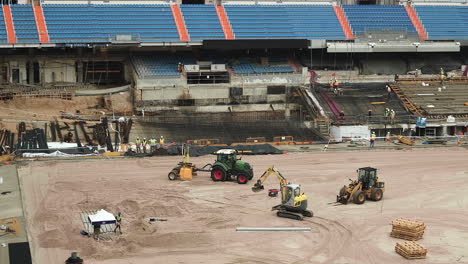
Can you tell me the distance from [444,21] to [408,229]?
146 feet

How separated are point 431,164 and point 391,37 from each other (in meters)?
22.9

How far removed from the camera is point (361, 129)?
54.8 meters

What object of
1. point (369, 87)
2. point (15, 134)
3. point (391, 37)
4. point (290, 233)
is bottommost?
point (290, 233)

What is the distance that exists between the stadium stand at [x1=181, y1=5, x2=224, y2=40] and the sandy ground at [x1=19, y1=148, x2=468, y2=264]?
1667 cm

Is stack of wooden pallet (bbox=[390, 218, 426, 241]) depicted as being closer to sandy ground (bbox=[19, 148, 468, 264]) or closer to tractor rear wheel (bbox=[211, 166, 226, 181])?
sandy ground (bbox=[19, 148, 468, 264])

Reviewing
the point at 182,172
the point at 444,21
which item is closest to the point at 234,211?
the point at 182,172

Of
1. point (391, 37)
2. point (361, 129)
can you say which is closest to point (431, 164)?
point (361, 129)

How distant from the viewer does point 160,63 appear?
196ft

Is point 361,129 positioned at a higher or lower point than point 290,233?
higher

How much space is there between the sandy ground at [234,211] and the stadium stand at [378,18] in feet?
72.1

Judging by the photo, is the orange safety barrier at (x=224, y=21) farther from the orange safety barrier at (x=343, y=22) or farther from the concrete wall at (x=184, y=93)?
the orange safety barrier at (x=343, y=22)

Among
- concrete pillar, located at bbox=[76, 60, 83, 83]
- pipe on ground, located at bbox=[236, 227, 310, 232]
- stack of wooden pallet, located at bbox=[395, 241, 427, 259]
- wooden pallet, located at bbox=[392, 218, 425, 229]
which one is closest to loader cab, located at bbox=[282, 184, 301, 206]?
pipe on ground, located at bbox=[236, 227, 310, 232]

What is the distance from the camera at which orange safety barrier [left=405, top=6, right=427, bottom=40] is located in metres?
66.6

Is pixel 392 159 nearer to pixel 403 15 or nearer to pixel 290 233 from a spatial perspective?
pixel 290 233
